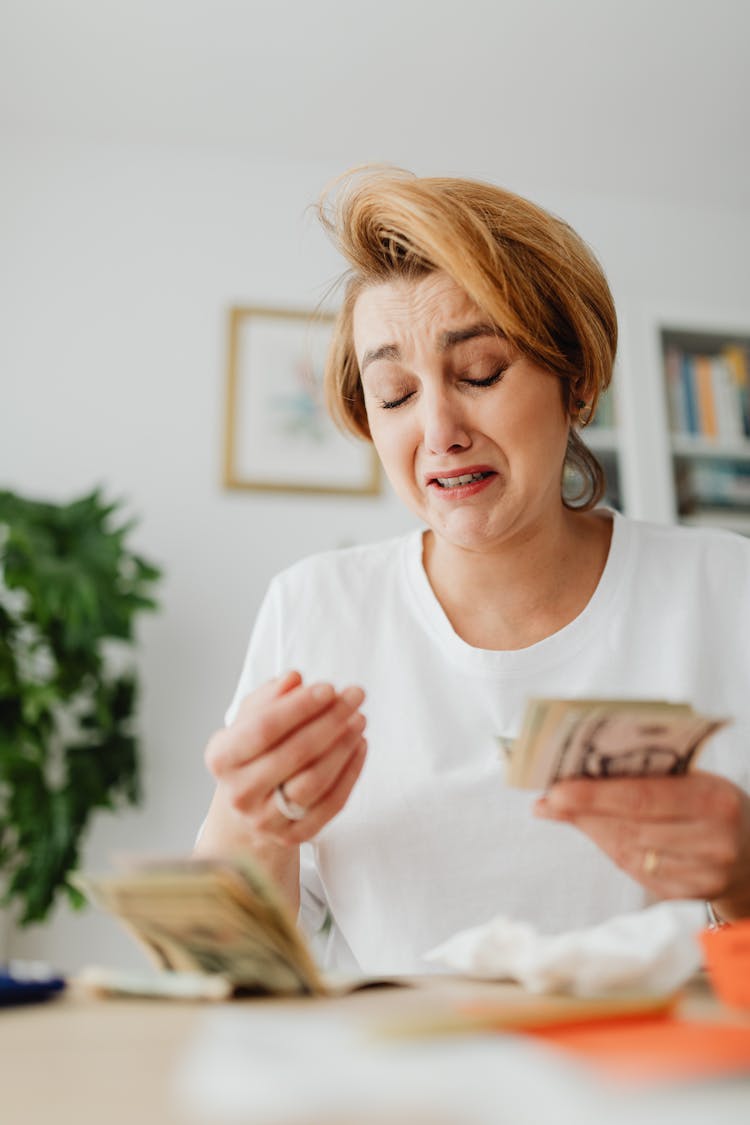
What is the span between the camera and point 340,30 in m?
3.02

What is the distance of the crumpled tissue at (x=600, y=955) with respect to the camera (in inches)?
25.9

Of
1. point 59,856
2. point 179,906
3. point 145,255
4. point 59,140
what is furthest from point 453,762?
point 59,140

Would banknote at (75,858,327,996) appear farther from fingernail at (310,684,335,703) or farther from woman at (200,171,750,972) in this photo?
woman at (200,171,750,972)

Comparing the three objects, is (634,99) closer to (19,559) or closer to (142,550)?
(142,550)

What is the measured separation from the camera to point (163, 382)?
11.1 feet

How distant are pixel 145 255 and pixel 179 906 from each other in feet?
10.5

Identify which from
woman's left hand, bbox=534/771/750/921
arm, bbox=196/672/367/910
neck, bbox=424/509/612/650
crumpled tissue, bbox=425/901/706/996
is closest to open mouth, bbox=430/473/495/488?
neck, bbox=424/509/612/650

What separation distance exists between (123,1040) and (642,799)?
1.42 ft

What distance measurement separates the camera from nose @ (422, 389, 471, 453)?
1.24 meters

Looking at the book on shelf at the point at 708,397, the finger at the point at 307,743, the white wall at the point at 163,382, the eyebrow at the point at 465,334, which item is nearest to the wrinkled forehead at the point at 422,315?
the eyebrow at the point at 465,334

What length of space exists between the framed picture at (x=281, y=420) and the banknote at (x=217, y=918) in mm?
2681

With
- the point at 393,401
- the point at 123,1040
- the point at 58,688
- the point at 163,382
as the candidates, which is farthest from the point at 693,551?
the point at 163,382

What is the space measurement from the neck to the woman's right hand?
0.47 metres

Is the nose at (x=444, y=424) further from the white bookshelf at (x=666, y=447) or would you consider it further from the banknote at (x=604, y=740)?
the white bookshelf at (x=666, y=447)
